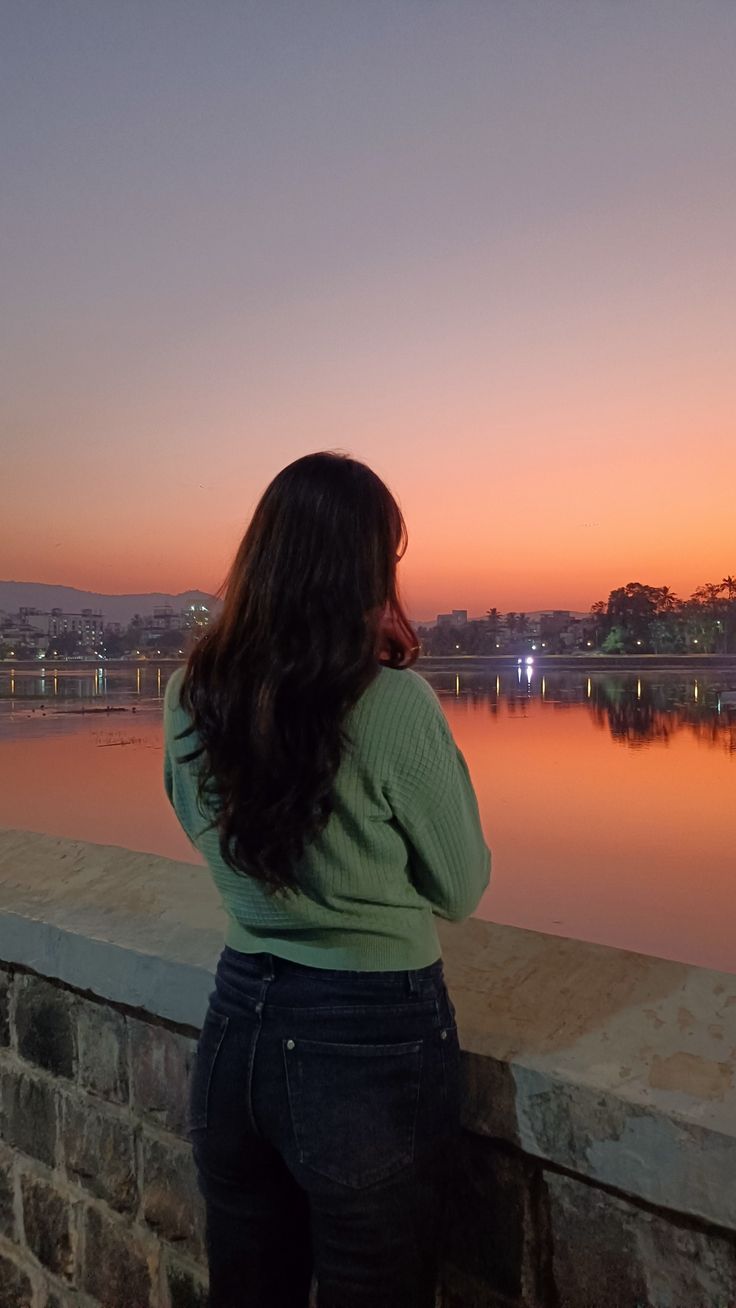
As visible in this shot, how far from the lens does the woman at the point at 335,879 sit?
1.12 meters

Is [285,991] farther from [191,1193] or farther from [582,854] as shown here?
[582,854]

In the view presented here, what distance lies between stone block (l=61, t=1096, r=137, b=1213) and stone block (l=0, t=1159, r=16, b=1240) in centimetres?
21

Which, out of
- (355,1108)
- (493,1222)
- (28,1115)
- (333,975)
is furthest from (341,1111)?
(28,1115)

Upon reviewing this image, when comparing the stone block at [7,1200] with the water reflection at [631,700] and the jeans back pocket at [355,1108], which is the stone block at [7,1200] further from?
the water reflection at [631,700]

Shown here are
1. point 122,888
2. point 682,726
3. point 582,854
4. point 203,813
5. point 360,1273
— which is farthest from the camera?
point 682,726

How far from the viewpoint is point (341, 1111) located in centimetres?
112

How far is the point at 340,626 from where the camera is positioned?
3.75 feet

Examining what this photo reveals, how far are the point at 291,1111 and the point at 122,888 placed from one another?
908 mm

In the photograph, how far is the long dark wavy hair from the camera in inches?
44.1

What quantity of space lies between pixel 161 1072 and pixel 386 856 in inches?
30.3

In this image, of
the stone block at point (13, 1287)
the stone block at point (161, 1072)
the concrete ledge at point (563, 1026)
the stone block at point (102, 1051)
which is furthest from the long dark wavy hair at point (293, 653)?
the stone block at point (13, 1287)

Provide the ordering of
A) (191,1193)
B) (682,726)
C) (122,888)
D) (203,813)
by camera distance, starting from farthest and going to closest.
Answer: (682,726), (122,888), (191,1193), (203,813)

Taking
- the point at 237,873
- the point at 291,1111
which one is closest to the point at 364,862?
the point at 237,873

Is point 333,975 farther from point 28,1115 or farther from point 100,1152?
point 28,1115
